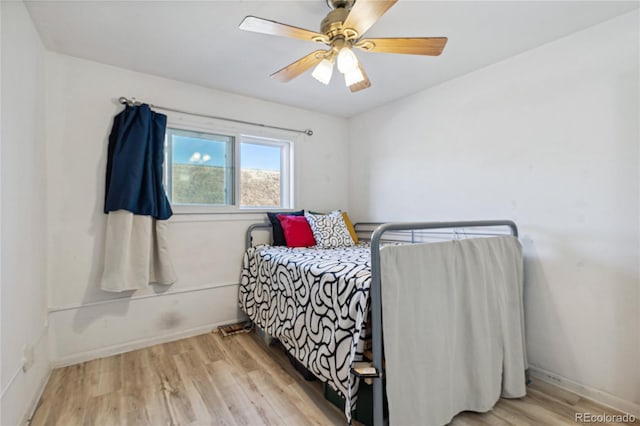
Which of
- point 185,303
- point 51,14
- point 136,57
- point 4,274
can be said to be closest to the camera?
point 4,274

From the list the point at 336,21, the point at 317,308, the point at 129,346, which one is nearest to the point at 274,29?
the point at 336,21

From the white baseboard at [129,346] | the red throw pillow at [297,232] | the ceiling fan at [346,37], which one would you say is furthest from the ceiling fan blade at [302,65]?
the white baseboard at [129,346]

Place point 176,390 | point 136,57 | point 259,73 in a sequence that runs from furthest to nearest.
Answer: point 259,73, point 136,57, point 176,390

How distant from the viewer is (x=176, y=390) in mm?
1741

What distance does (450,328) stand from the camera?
1.44 meters

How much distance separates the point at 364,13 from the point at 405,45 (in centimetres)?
32

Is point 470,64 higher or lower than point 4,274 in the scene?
higher

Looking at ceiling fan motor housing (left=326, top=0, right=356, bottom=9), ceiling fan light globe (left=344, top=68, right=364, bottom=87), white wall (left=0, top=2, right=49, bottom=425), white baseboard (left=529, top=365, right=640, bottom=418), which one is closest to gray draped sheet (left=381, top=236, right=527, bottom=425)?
white baseboard (left=529, top=365, right=640, bottom=418)

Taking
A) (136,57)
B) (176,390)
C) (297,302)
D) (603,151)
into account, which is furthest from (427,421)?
(136,57)

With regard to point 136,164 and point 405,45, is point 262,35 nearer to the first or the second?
point 405,45

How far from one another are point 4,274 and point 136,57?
62.3 inches

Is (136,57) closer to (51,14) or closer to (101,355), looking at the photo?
(51,14)

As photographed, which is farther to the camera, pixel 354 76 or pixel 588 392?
pixel 588 392

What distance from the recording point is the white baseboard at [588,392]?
157 cm
